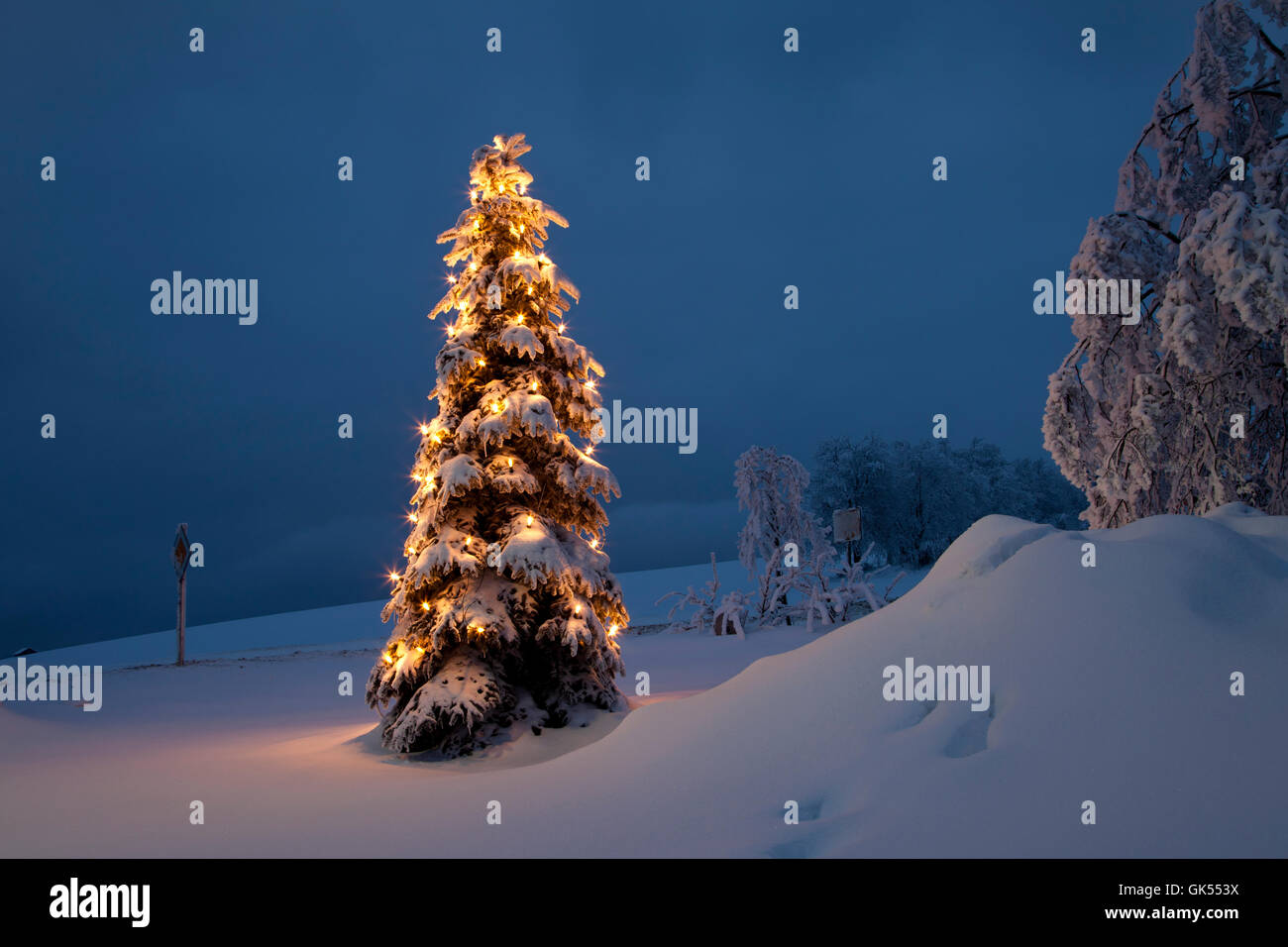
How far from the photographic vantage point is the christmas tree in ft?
27.0

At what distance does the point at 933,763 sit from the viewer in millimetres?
3986

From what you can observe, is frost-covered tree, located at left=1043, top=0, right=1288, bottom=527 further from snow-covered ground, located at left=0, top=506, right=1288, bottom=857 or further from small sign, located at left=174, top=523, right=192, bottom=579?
small sign, located at left=174, top=523, right=192, bottom=579

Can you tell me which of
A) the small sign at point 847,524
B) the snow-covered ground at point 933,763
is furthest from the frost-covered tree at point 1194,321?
the small sign at point 847,524

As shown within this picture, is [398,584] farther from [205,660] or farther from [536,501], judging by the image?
[205,660]

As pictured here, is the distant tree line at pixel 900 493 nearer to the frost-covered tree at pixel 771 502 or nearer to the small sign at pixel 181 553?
the frost-covered tree at pixel 771 502

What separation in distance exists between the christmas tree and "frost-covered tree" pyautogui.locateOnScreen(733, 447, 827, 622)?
19.8 m

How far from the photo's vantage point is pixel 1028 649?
4.47 metres

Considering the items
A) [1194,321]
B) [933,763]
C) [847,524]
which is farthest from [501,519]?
[847,524]

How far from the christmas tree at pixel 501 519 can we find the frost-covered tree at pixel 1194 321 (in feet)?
22.9

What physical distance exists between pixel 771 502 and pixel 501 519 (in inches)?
842

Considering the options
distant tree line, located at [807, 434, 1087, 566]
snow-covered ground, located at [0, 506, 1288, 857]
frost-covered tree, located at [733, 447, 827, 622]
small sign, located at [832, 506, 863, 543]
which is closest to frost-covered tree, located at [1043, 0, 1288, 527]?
snow-covered ground, located at [0, 506, 1288, 857]

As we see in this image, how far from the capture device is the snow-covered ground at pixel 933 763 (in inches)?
137

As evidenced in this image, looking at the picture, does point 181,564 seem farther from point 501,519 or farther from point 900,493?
point 900,493
